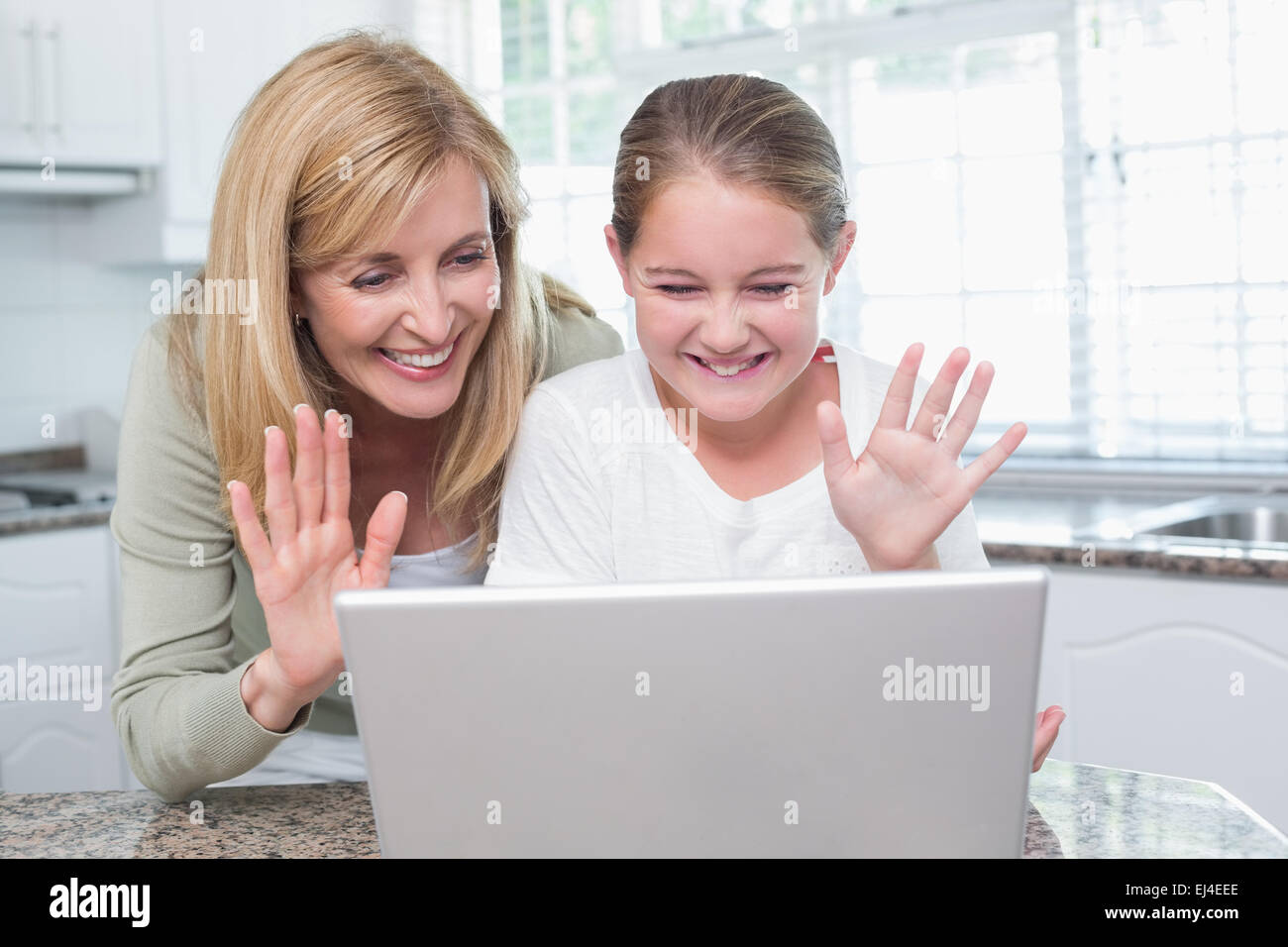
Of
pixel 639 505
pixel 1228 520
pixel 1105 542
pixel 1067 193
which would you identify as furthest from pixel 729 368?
pixel 1067 193

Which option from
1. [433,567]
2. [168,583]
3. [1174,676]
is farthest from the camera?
[1174,676]

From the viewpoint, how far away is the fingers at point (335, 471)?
3.26 feet

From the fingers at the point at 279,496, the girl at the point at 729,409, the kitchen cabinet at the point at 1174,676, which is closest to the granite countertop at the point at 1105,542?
the kitchen cabinet at the point at 1174,676

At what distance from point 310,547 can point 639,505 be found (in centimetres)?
39

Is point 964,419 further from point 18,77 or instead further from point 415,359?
point 18,77

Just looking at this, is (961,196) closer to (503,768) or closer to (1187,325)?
(1187,325)

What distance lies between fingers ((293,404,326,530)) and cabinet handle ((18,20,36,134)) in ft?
6.76

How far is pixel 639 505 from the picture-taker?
131 cm

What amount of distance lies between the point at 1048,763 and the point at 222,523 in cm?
81

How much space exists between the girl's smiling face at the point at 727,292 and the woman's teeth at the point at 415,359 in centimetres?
20

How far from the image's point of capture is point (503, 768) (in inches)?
28.0

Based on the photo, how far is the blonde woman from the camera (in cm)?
116

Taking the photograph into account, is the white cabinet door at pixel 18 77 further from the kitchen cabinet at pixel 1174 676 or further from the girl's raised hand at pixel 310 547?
the kitchen cabinet at pixel 1174 676
